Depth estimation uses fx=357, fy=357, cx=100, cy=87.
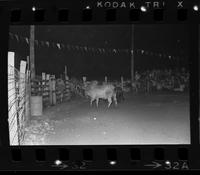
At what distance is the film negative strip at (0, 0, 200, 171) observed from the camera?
79.2 inches

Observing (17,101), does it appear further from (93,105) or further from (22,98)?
(93,105)

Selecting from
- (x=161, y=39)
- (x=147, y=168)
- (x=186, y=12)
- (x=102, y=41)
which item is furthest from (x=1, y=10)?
(x=147, y=168)

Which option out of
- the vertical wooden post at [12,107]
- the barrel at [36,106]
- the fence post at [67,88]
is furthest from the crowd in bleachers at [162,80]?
the vertical wooden post at [12,107]

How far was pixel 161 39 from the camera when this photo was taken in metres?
2.03

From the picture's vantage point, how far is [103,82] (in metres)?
2.02

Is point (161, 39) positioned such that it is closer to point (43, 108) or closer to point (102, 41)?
point (102, 41)

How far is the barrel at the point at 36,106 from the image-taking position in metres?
2.03

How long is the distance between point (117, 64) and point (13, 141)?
74 centimetres

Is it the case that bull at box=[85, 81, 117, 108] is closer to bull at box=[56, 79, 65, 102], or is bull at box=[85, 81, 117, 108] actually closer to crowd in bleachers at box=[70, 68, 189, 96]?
crowd in bleachers at box=[70, 68, 189, 96]

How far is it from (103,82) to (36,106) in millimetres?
407

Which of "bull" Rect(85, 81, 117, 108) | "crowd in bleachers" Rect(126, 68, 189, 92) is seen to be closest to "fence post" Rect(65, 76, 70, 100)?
"bull" Rect(85, 81, 117, 108)

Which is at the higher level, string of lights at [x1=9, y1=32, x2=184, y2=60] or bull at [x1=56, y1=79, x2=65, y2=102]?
string of lights at [x1=9, y1=32, x2=184, y2=60]

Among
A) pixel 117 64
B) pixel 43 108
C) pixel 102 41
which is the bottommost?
pixel 43 108

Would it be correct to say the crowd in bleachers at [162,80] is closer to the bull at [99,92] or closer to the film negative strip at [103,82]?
the film negative strip at [103,82]
